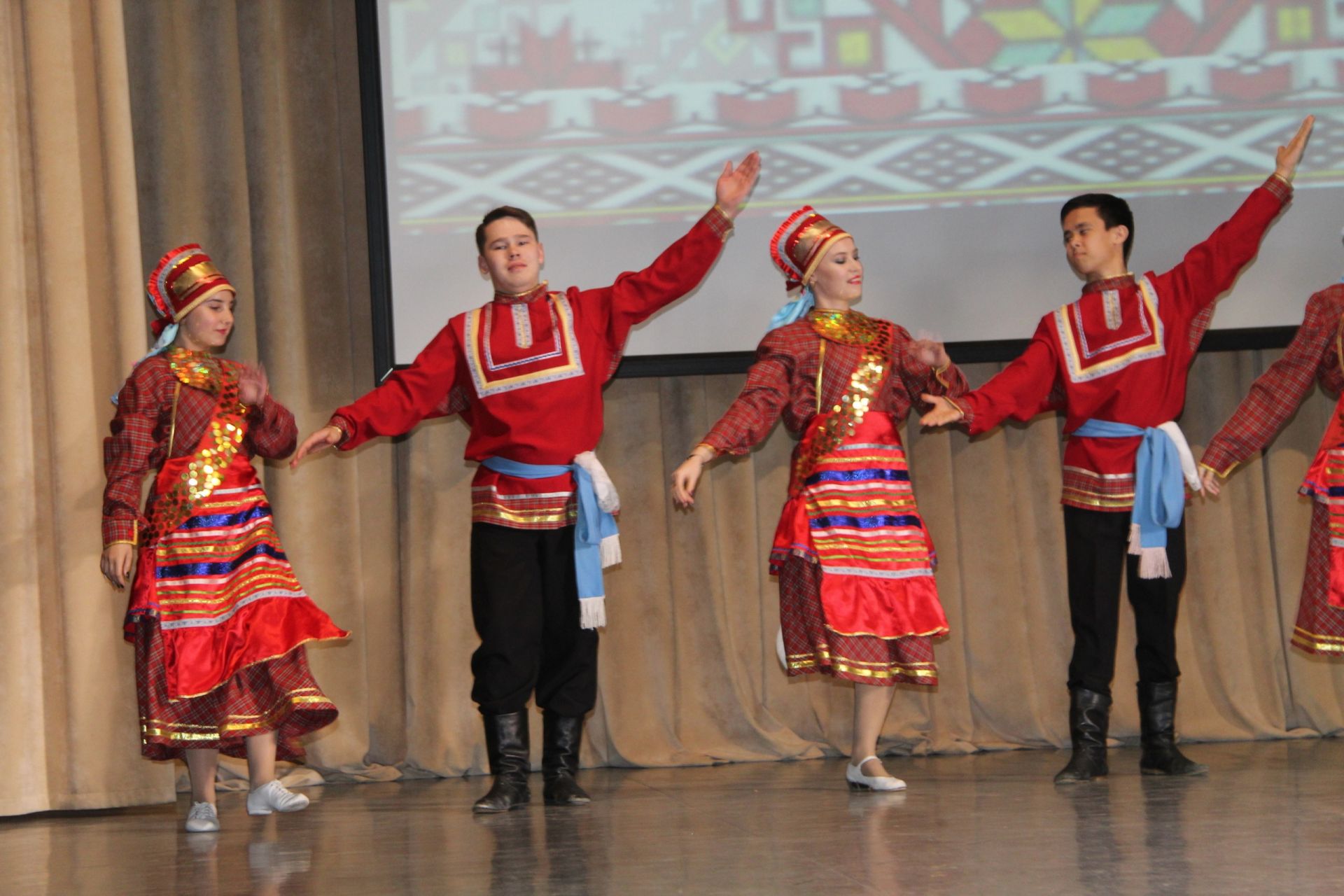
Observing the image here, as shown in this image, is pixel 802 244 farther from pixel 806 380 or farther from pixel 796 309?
pixel 806 380

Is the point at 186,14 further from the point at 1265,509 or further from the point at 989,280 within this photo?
the point at 1265,509

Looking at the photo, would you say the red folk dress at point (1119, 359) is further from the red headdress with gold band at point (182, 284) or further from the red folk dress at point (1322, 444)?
the red headdress with gold band at point (182, 284)

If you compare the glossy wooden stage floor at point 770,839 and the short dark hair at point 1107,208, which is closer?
the glossy wooden stage floor at point 770,839

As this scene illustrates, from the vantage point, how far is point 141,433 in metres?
3.15

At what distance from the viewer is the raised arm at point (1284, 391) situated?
3254mm

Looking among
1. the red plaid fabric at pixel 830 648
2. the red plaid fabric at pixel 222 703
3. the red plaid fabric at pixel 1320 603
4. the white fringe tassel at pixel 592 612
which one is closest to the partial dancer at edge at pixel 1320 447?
the red plaid fabric at pixel 1320 603

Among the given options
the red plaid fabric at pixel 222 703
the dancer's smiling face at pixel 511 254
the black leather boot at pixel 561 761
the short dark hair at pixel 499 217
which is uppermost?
the short dark hair at pixel 499 217

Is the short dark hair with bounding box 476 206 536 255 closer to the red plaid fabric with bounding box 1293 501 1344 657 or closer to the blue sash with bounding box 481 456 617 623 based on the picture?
the blue sash with bounding box 481 456 617 623

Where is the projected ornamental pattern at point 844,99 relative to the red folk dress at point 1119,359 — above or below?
above

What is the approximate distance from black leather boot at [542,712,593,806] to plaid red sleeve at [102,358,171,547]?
101cm

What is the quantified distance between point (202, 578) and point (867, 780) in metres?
1.52

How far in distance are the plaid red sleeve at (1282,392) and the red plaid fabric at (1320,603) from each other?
0.20 m

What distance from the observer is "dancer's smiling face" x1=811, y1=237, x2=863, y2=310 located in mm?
3238

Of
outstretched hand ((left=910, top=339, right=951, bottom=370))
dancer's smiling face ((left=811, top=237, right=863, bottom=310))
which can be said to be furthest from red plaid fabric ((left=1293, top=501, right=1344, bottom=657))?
dancer's smiling face ((left=811, top=237, right=863, bottom=310))
